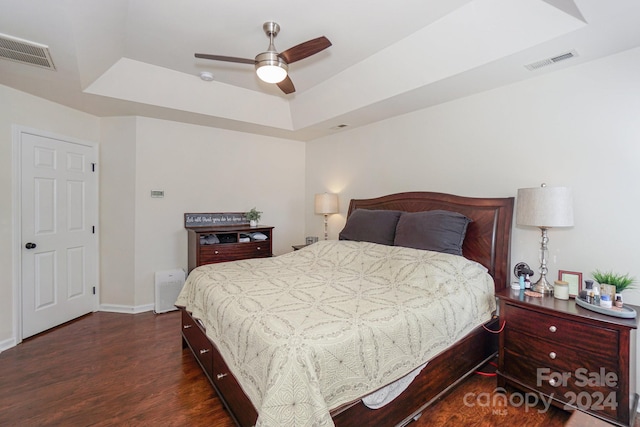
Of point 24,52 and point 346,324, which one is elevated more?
point 24,52

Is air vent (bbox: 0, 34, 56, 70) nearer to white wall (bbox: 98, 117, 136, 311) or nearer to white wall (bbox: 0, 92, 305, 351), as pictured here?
Result: white wall (bbox: 0, 92, 305, 351)

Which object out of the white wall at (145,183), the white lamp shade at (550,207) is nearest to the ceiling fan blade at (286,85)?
the white wall at (145,183)

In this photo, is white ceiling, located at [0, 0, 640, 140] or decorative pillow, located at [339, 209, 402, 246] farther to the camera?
decorative pillow, located at [339, 209, 402, 246]

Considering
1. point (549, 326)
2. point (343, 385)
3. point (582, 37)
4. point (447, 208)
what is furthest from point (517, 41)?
point (343, 385)

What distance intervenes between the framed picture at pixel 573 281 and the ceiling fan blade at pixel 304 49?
7.88ft

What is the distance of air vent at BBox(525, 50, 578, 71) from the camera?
7.02ft

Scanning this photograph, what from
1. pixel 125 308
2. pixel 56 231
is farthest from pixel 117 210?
pixel 125 308

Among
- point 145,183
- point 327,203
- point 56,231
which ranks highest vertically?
point 145,183

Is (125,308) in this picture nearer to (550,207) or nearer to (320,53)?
(320,53)

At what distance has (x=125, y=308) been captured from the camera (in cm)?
379

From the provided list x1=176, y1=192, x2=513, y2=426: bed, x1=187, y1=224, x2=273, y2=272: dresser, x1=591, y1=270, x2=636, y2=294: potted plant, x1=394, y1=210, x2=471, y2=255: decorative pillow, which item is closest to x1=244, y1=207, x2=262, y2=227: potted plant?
x1=187, y1=224, x2=273, y2=272: dresser

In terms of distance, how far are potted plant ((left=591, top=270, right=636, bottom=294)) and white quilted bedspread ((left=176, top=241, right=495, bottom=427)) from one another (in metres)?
0.66

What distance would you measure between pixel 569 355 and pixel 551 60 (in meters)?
2.07

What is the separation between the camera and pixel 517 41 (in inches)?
82.1
